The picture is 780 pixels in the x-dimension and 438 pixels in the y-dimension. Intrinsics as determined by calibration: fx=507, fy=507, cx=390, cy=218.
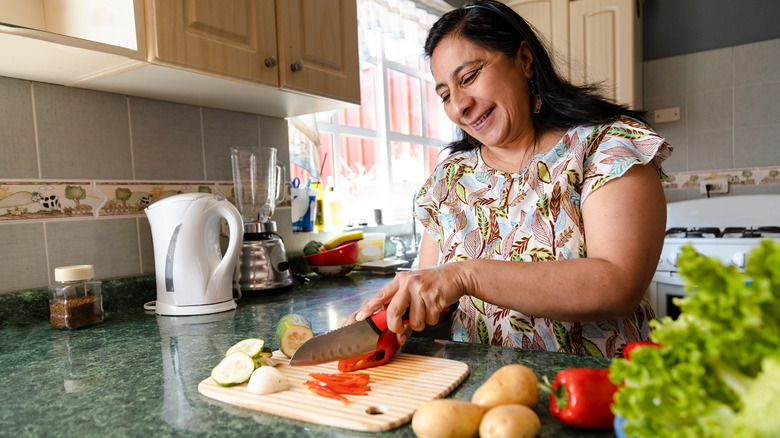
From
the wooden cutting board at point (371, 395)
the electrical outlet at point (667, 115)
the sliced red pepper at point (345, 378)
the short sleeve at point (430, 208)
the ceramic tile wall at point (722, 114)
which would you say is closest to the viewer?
the wooden cutting board at point (371, 395)

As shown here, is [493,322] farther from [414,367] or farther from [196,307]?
[196,307]

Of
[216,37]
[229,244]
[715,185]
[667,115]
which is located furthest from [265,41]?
[715,185]

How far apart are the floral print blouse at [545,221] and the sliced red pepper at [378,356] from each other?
33cm

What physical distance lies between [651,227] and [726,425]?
2.10 ft

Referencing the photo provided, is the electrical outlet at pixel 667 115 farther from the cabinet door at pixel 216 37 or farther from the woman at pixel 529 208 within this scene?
the cabinet door at pixel 216 37

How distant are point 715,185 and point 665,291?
1119 millimetres

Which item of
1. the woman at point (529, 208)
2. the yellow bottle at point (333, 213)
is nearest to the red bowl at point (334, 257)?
the yellow bottle at point (333, 213)

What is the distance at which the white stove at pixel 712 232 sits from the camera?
2008mm

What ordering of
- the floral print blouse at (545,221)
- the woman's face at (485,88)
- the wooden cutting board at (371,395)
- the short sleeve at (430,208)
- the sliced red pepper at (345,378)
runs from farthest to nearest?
the short sleeve at (430,208), the woman's face at (485,88), the floral print blouse at (545,221), the sliced red pepper at (345,378), the wooden cutting board at (371,395)

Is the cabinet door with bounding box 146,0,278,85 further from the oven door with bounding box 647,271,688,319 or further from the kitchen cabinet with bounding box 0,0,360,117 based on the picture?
the oven door with bounding box 647,271,688,319

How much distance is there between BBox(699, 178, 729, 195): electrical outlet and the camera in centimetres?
282

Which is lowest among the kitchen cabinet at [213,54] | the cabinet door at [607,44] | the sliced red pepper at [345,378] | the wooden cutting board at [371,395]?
the wooden cutting board at [371,395]

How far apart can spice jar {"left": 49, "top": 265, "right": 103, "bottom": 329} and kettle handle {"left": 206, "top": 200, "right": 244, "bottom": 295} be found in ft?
0.88

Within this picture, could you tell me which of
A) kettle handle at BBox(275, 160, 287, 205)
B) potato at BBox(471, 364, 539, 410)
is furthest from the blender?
potato at BBox(471, 364, 539, 410)
